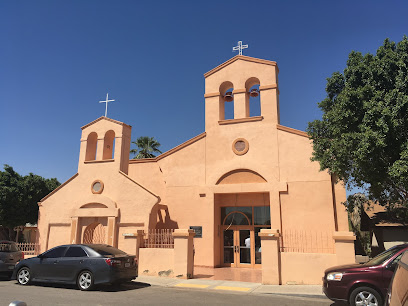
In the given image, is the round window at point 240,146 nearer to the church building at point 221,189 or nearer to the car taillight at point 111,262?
the church building at point 221,189

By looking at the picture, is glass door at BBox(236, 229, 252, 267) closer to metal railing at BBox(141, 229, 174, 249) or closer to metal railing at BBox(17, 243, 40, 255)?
metal railing at BBox(141, 229, 174, 249)

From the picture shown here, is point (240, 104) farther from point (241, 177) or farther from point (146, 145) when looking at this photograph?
point (146, 145)

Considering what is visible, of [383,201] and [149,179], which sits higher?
[149,179]

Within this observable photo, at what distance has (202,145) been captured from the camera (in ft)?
59.2

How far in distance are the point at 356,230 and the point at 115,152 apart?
658 inches

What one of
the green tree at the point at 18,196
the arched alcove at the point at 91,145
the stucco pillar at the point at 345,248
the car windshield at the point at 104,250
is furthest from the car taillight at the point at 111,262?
the green tree at the point at 18,196

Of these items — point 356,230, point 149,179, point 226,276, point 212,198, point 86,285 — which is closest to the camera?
point 86,285

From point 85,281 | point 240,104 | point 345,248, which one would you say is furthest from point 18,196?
point 345,248

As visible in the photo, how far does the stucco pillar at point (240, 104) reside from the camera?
1767 centimetres

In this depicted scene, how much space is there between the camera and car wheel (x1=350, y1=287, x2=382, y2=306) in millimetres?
7211

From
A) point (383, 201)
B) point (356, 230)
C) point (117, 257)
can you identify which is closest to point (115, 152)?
point (117, 257)

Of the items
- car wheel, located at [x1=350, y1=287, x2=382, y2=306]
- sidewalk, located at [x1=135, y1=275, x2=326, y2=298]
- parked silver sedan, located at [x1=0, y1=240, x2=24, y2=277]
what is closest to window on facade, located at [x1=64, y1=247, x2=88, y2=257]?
sidewalk, located at [x1=135, y1=275, x2=326, y2=298]

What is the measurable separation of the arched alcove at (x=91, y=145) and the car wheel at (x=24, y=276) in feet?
29.5

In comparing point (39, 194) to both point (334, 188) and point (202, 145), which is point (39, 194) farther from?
point (334, 188)
